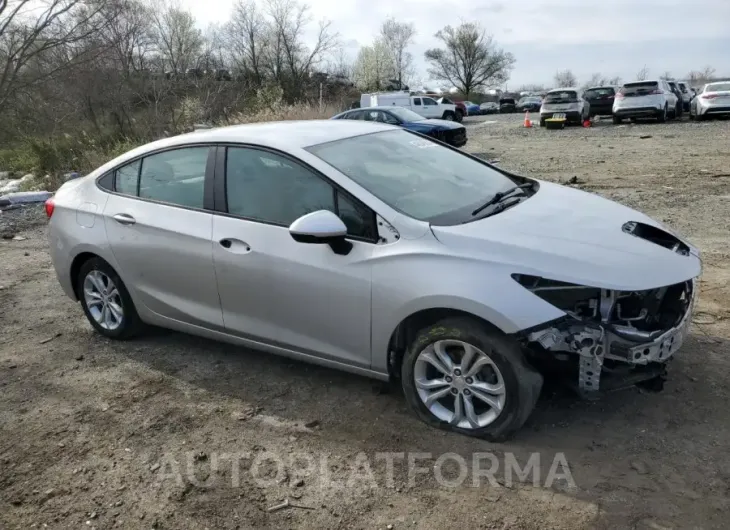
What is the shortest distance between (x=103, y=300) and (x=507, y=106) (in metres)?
48.5

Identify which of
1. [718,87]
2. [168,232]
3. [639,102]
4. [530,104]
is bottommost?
[530,104]

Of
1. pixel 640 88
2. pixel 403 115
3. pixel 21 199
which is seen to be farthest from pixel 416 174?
pixel 640 88

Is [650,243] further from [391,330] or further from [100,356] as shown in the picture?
[100,356]

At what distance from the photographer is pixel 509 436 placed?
126 inches

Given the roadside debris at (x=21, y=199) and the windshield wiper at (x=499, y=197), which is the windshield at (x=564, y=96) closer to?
the roadside debris at (x=21, y=199)

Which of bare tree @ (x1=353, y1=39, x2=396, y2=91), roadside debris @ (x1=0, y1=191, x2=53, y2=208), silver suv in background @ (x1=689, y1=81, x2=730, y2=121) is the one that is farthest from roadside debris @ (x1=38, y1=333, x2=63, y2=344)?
bare tree @ (x1=353, y1=39, x2=396, y2=91)

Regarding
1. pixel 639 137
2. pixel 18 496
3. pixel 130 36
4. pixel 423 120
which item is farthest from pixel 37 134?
pixel 18 496

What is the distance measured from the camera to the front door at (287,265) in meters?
3.46

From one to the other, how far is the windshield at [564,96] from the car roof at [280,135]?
2192 centimetres

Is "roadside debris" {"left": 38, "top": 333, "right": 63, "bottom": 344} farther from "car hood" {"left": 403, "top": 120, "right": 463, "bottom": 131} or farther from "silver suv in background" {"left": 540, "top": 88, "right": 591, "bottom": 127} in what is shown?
"silver suv in background" {"left": 540, "top": 88, "right": 591, "bottom": 127}

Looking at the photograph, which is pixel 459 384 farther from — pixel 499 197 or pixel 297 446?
pixel 499 197

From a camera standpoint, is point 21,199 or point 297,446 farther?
point 21,199

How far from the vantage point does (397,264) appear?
10.8ft

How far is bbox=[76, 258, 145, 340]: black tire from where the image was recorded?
4710mm
